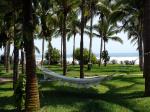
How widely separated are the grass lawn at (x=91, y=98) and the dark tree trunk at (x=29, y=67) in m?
0.72

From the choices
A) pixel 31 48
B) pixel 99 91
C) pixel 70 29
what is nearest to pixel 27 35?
pixel 31 48

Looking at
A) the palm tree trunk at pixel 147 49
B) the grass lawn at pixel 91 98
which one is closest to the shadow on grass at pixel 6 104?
the grass lawn at pixel 91 98

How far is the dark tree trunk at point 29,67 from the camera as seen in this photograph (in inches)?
600

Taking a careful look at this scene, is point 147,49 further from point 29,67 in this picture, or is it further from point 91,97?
point 29,67

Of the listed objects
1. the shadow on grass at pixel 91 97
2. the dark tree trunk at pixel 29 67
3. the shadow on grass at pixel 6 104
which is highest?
the dark tree trunk at pixel 29 67

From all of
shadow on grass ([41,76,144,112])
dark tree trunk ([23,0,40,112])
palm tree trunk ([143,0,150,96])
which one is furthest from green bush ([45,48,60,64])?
dark tree trunk ([23,0,40,112])

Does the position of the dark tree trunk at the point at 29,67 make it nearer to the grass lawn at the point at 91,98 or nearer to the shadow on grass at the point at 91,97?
the grass lawn at the point at 91,98

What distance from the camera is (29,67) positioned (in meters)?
15.4

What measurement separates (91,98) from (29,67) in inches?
166

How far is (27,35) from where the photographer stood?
15031 millimetres

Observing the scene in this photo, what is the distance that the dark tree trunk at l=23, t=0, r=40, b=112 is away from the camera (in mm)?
15242

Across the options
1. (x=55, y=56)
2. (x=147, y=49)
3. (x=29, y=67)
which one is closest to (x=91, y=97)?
(x=147, y=49)

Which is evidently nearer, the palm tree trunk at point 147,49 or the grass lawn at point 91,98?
the grass lawn at point 91,98

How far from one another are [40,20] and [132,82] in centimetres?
883
